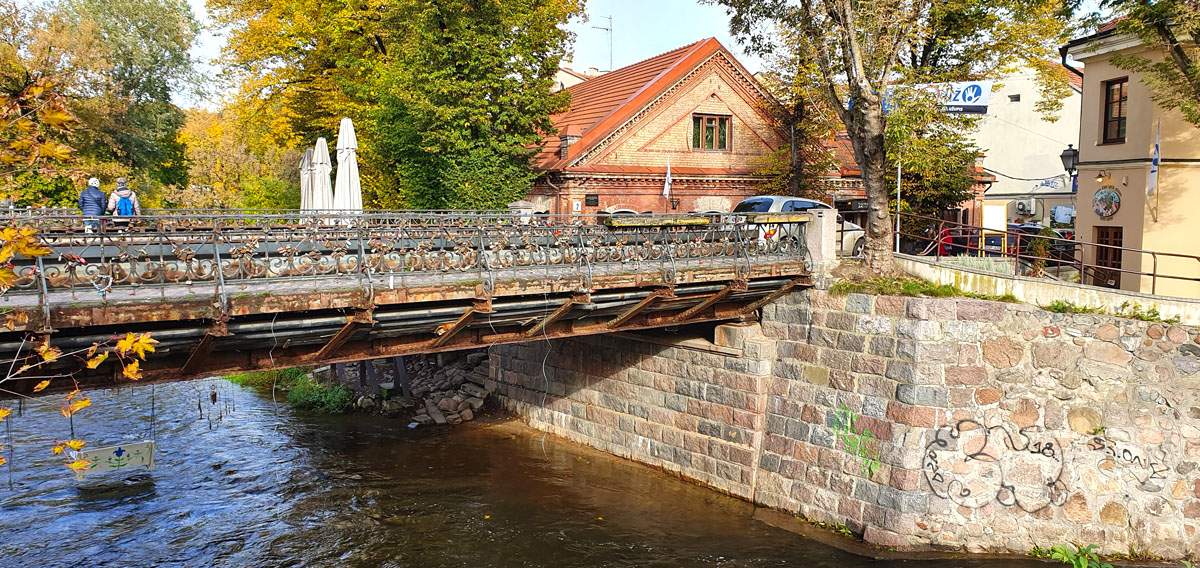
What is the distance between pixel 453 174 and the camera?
70.3ft

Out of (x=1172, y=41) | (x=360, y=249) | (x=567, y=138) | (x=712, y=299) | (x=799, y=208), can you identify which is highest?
(x=1172, y=41)

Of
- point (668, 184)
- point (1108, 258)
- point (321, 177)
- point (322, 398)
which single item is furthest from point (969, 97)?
point (322, 398)

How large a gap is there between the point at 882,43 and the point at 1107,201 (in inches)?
236

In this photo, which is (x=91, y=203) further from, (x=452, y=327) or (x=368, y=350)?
(x=452, y=327)

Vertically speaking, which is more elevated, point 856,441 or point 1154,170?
point 1154,170

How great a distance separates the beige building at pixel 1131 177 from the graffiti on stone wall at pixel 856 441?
284 inches

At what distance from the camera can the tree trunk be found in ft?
46.4

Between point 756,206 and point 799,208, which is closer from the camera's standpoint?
point 799,208

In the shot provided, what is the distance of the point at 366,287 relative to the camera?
30.1 ft

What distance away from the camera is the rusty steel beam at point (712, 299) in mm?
12977

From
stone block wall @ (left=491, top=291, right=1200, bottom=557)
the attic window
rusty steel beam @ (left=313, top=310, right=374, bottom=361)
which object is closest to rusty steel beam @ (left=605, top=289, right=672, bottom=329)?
stone block wall @ (left=491, top=291, right=1200, bottom=557)

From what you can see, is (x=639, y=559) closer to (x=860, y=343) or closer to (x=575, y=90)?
(x=860, y=343)

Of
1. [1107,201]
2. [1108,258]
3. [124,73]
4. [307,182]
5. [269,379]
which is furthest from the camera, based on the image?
[124,73]

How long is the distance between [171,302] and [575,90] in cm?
2368
